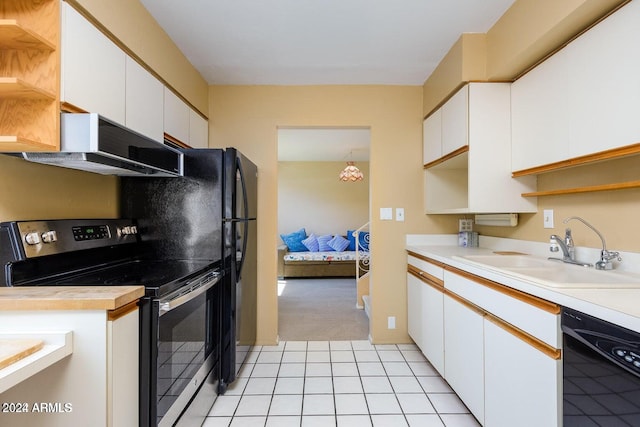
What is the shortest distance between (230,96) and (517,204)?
2520mm

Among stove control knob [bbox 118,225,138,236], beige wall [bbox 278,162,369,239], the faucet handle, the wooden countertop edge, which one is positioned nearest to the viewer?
the wooden countertop edge

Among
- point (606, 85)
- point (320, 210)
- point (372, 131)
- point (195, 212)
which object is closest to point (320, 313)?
point (372, 131)

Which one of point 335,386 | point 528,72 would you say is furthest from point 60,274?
point 528,72

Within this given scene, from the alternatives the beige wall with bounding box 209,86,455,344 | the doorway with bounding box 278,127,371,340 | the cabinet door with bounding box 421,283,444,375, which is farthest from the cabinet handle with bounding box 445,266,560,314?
the doorway with bounding box 278,127,371,340

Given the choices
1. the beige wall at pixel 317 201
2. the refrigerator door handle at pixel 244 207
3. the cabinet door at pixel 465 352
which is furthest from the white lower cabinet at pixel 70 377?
the beige wall at pixel 317 201

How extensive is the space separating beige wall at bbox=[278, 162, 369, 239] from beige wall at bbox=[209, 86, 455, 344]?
3984 mm

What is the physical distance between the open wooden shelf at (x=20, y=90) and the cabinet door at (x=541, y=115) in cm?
227

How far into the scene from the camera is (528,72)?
6.31ft

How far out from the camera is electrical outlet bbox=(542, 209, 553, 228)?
6.40 ft

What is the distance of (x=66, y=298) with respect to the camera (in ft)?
3.40

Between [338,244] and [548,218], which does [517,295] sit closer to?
[548,218]

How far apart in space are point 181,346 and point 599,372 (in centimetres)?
158

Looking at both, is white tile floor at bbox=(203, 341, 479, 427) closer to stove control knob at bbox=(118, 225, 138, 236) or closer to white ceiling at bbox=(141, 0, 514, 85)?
stove control knob at bbox=(118, 225, 138, 236)

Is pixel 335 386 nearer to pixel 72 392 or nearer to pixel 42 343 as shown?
pixel 72 392
